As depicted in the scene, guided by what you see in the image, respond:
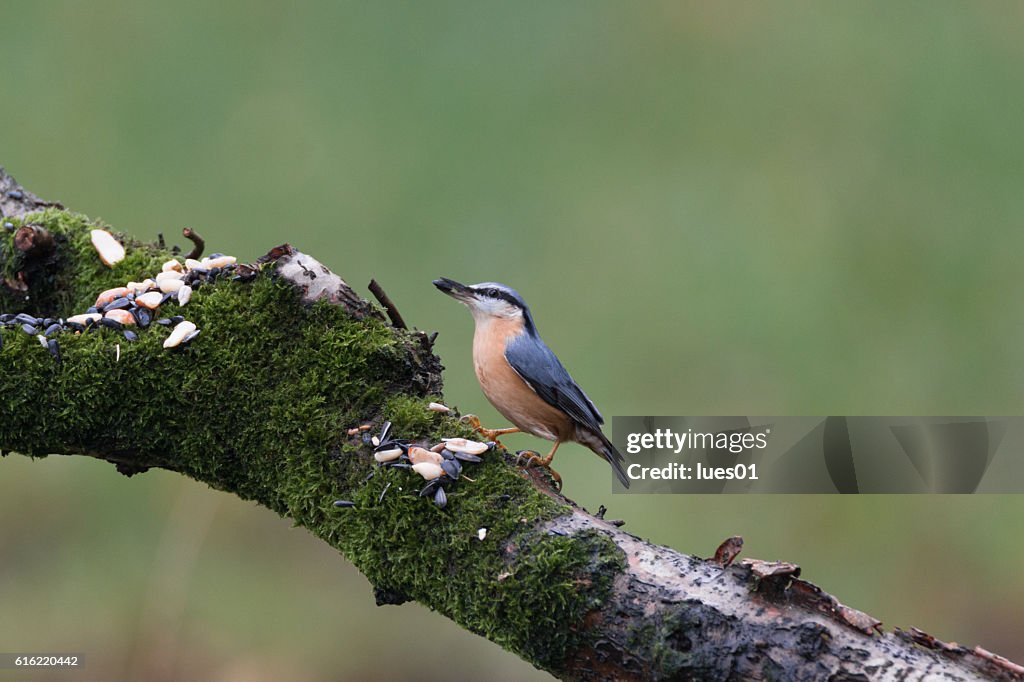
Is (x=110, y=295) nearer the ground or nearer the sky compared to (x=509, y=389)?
nearer the sky

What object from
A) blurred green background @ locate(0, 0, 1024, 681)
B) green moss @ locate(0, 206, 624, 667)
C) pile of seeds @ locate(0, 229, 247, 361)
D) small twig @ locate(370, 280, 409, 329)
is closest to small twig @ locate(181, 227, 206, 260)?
pile of seeds @ locate(0, 229, 247, 361)

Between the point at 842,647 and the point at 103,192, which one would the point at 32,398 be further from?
the point at 103,192

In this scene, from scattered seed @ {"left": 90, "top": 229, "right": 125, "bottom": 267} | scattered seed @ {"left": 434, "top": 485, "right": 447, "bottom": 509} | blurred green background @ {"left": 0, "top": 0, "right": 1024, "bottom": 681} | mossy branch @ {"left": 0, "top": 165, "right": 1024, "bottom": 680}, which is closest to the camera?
mossy branch @ {"left": 0, "top": 165, "right": 1024, "bottom": 680}

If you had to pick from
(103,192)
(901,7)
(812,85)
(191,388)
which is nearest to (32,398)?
(191,388)

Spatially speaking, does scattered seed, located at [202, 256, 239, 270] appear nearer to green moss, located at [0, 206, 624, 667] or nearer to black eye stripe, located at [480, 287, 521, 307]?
green moss, located at [0, 206, 624, 667]

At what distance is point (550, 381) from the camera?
271 cm

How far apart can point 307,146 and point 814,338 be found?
355cm

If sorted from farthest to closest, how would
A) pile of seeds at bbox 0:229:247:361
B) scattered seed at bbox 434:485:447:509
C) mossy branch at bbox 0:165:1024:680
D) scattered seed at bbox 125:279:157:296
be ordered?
scattered seed at bbox 125:279:157:296 → pile of seeds at bbox 0:229:247:361 → scattered seed at bbox 434:485:447:509 → mossy branch at bbox 0:165:1024:680

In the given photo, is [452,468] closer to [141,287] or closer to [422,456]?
[422,456]

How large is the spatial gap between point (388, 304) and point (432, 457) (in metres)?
0.52

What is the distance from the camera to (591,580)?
6.02 ft

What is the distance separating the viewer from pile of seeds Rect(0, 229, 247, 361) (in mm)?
2336

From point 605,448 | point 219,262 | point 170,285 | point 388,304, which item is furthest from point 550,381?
point 170,285

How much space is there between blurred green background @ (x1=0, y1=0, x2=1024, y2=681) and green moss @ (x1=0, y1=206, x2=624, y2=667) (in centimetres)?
253
